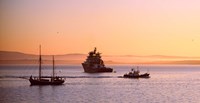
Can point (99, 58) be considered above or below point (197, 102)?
above

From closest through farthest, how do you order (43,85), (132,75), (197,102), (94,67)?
1. (197,102)
2. (43,85)
3. (132,75)
4. (94,67)

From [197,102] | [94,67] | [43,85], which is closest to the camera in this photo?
[197,102]

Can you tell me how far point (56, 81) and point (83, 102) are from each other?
40.3m

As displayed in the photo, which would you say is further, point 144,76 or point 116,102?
point 144,76

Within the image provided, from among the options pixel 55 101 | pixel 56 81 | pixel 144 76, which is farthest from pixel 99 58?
pixel 55 101

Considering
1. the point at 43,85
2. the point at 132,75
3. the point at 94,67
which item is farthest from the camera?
the point at 94,67

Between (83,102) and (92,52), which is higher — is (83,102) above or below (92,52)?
below

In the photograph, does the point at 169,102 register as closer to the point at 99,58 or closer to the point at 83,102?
the point at 83,102

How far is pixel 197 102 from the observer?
63906 mm

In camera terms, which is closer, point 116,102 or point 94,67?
point 116,102

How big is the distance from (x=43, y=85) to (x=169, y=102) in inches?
1740

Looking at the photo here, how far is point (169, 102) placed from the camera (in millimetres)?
64812

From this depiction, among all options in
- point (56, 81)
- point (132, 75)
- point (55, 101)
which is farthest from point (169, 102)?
point (132, 75)

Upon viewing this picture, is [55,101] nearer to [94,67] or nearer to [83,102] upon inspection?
[83,102]
